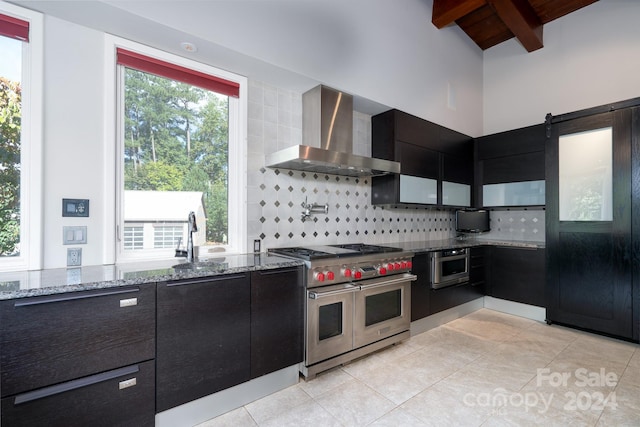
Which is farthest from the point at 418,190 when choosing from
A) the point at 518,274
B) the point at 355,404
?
the point at 355,404

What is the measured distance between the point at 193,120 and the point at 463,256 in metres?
3.28

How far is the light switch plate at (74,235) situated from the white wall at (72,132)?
21 millimetres

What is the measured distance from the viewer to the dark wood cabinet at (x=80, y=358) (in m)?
1.18

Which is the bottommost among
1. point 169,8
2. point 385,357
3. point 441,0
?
point 385,357

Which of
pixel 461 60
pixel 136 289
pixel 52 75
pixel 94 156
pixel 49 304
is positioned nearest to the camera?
pixel 49 304

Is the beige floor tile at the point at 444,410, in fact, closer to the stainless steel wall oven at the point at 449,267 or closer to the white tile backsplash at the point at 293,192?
the stainless steel wall oven at the point at 449,267

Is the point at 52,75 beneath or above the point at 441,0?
beneath

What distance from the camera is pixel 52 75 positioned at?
1715 mm

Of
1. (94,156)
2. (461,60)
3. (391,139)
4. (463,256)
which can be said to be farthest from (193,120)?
(461,60)

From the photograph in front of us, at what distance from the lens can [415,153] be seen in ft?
10.8

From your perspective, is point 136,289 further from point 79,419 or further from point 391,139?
point 391,139

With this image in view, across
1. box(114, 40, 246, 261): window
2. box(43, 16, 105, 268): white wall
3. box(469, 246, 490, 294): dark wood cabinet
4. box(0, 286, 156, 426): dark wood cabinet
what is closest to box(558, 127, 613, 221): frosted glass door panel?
box(469, 246, 490, 294): dark wood cabinet

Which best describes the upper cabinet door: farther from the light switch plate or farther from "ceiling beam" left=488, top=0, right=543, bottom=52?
the light switch plate

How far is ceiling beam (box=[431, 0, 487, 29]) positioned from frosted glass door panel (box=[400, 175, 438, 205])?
199 cm
